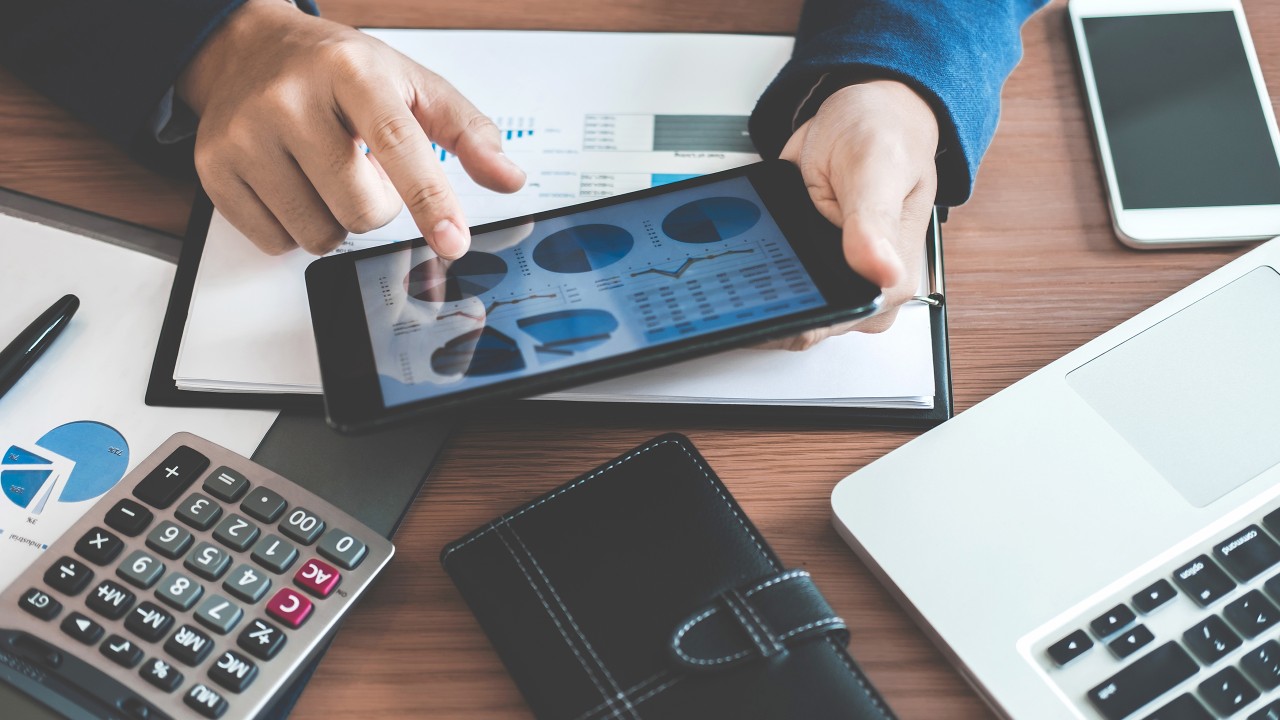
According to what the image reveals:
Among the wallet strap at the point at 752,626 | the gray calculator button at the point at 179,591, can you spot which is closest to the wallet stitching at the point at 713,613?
the wallet strap at the point at 752,626

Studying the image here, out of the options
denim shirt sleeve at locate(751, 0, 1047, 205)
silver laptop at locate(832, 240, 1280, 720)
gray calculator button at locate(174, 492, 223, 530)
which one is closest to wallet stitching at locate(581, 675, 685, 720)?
silver laptop at locate(832, 240, 1280, 720)

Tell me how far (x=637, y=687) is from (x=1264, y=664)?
0.27m

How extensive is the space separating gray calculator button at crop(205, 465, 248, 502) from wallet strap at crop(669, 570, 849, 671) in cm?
22

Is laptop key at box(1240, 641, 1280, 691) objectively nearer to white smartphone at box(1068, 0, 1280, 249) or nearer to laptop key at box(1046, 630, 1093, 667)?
laptop key at box(1046, 630, 1093, 667)

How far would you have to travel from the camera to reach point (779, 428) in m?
0.47

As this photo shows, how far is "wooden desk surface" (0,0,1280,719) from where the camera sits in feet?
1.31

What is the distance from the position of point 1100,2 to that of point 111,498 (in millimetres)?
701

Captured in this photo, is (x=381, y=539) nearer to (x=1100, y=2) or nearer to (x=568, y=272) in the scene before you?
(x=568, y=272)

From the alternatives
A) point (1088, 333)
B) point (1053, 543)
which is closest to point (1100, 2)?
point (1088, 333)

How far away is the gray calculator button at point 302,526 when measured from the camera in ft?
1.32

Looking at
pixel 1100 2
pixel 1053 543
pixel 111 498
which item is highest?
pixel 1100 2

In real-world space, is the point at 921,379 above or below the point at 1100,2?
below

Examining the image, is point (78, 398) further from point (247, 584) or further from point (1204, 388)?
point (1204, 388)

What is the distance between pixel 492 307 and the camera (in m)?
0.44
